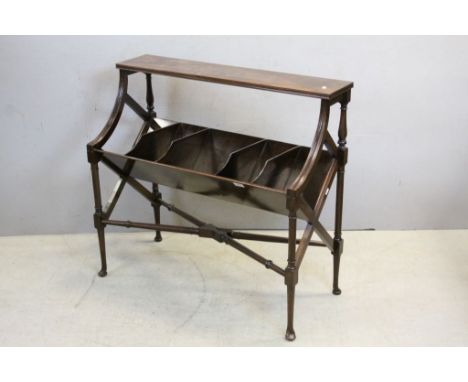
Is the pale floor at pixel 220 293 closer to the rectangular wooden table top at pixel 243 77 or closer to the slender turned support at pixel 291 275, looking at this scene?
the slender turned support at pixel 291 275

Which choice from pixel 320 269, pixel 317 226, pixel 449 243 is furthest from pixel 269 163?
pixel 449 243

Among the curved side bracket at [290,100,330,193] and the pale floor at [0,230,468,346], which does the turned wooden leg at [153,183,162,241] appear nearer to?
the pale floor at [0,230,468,346]

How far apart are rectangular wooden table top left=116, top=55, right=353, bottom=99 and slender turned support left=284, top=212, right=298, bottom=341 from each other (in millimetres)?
557

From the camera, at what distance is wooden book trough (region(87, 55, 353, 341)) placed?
292 cm

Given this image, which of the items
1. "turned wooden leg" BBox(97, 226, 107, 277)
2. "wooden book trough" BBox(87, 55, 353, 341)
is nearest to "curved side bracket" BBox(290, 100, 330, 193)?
"wooden book trough" BBox(87, 55, 353, 341)

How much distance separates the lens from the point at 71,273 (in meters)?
3.75

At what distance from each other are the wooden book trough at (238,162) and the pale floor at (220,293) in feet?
0.56

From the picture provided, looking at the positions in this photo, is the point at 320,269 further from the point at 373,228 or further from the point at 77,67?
the point at 77,67

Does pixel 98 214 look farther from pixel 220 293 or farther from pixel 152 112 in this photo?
pixel 220 293

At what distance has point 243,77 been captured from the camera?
3076mm

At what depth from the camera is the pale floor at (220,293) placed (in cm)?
320

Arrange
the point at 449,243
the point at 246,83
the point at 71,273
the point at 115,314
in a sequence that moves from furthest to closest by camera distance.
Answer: the point at 449,243 → the point at 71,273 → the point at 115,314 → the point at 246,83

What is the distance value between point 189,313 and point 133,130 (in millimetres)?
1224

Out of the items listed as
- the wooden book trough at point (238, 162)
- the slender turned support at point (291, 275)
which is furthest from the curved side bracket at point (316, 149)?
the slender turned support at point (291, 275)
